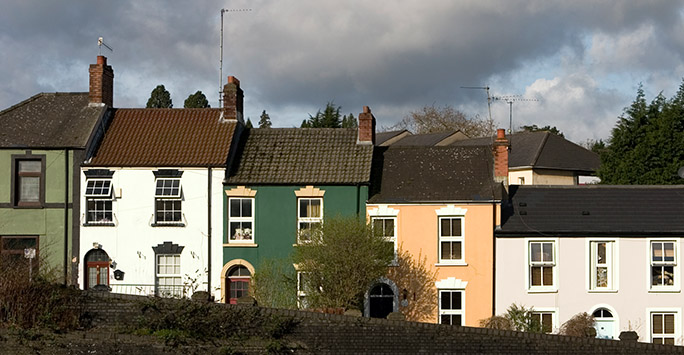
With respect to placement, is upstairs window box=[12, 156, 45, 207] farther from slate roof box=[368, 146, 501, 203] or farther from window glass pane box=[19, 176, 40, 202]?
slate roof box=[368, 146, 501, 203]

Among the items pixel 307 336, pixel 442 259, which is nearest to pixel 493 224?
pixel 442 259

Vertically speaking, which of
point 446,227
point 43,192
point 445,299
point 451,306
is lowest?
point 451,306

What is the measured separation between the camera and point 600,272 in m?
28.3

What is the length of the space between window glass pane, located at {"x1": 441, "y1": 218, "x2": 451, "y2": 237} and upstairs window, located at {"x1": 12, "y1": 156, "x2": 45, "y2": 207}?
14.1m

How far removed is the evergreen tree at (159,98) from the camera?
65.3 meters

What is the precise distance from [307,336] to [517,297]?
9781mm

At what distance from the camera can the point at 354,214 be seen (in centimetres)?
2894

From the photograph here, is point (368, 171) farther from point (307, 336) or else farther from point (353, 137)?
point (307, 336)

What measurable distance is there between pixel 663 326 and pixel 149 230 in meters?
18.0

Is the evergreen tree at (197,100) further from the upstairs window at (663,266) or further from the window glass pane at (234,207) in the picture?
the upstairs window at (663,266)

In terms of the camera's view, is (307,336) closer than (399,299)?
Yes

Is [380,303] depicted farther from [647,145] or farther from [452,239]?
[647,145]

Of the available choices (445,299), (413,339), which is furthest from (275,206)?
(413,339)

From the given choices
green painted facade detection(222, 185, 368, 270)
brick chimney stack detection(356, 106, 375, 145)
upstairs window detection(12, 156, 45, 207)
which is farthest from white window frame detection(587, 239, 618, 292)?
upstairs window detection(12, 156, 45, 207)
